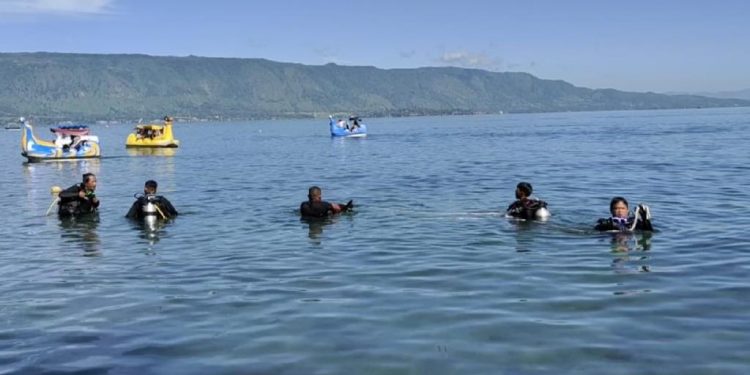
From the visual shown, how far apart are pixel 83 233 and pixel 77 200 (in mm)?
2715

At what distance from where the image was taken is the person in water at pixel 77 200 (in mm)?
21422

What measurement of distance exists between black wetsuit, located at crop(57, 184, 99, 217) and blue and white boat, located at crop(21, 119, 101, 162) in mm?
33054

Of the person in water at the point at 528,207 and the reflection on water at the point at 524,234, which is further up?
the person in water at the point at 528,207

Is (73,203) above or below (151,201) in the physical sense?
below

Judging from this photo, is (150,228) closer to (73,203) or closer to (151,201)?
(151,201)

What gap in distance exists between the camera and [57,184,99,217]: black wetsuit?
2147cm

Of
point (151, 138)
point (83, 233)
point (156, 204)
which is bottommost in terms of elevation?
point (83, 233)

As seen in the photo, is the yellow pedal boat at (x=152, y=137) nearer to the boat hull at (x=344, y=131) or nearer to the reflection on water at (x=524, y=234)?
the boat hull at (x=344, y=131)

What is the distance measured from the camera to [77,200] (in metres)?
21.5

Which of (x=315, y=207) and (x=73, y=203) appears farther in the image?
(x=73, y=203)

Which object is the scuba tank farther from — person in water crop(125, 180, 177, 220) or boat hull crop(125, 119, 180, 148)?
boat hull crop(125, 119, 180, 148)

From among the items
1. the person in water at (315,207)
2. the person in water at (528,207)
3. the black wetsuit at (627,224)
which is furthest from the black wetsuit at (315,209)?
the black wetsuit at (627,224)

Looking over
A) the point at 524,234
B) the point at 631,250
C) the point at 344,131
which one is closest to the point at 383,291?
the point at 631,250

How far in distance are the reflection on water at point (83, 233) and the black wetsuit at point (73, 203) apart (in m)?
0.19
